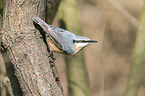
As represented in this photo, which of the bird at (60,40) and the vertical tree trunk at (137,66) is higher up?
the bird at (60,40)

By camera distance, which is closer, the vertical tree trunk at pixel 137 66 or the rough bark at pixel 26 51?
the rough bark at pixel 26 51

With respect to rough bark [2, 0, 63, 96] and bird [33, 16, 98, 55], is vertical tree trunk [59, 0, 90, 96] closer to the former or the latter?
bird [33, 16, 98, 55]

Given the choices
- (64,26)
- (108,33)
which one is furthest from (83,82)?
(108,33)

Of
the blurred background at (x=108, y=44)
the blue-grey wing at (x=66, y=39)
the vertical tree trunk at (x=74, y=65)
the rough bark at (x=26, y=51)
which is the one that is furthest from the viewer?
the blurred background at (x=108, y=44)

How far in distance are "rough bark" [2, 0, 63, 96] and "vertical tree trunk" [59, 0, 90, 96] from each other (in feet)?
2.14

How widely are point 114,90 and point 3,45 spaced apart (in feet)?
9.38

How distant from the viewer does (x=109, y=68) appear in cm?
325

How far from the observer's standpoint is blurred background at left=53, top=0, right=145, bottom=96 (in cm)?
290

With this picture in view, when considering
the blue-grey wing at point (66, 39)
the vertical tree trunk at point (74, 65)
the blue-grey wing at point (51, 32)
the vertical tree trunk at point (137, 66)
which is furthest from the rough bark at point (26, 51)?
the vertical tree trunk at point (137, 66)

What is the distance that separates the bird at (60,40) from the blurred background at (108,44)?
5.81 ft

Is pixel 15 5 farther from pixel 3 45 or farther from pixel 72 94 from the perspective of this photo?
pixel 72 94

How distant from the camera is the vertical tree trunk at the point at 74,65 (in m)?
1.45

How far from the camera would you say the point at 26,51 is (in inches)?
30.4

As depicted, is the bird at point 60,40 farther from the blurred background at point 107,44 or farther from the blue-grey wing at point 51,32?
the blurred background at point 107,44
